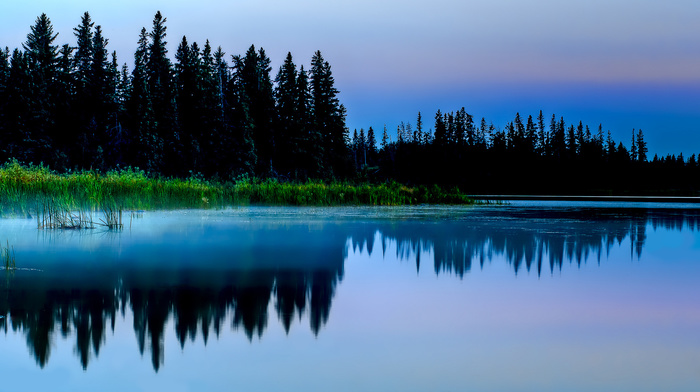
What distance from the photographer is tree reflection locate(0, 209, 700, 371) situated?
21.1ft

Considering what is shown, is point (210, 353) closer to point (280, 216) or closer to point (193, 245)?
point (193, 245)

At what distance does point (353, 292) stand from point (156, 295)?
2474 mm

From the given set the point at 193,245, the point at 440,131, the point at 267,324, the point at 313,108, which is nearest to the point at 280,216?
the point at 193,245

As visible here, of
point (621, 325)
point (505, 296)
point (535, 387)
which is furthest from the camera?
point (505, 296)

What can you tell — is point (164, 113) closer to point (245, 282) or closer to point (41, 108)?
point (41, 108)

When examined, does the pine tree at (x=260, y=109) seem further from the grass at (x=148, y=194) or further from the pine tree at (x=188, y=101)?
the grass at (x=148, y=194)

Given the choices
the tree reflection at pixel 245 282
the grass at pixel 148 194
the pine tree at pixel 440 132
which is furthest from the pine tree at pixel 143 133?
the pine tree at pixel 440 132

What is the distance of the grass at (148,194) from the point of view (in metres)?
19.3

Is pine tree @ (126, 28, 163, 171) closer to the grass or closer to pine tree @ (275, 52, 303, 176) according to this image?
pine tree @ (275, 52, 303, 176)

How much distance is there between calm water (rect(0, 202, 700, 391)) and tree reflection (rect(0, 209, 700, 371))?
0.04m

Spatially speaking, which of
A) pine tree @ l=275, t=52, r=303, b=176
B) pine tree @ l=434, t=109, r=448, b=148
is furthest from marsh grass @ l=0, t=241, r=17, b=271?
pine tree @ l=434, t=109, r=448, b=148

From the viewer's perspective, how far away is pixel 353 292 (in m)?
8.81

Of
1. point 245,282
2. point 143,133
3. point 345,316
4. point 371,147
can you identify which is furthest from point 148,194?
point 371,147

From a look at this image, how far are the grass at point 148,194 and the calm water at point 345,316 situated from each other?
16.9 ft
